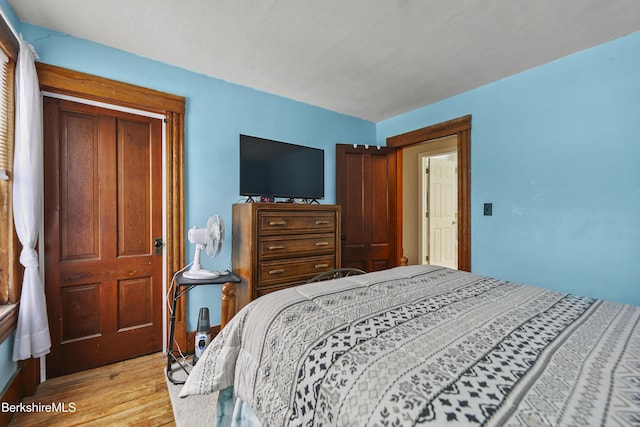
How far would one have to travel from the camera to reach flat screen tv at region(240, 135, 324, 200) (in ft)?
8.59

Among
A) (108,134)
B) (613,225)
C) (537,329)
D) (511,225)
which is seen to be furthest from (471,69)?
(108,134)

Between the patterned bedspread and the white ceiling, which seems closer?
the patterned bedspread

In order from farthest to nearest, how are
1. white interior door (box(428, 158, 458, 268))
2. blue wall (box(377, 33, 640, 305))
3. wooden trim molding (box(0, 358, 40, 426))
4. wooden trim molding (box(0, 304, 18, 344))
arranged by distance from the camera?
white interior door (box(428, 158, 458, 268)) → blue wall (box(377, 33, 640, 305)) → wooden trim molding (box(0, 358, 40, 426)) → wooden trim molding (box(0, 304, 18, 344))

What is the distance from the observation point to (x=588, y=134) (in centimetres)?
208

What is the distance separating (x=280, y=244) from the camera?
244 centimetres

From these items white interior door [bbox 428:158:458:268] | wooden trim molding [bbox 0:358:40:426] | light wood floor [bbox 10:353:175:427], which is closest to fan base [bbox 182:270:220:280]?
light wood floor [bbox 10:353:175:427]

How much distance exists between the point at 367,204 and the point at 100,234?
2.72 meters

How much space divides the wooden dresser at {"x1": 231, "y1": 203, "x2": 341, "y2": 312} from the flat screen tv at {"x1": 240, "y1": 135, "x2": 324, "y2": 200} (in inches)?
12.2

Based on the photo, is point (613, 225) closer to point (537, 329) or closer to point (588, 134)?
point (588, 134)

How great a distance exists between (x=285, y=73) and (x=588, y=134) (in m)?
2.51

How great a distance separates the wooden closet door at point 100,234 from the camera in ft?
6.63

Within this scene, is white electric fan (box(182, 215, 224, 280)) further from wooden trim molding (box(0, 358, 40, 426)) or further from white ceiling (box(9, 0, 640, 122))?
white ceiling (box(9, 0, 640, 122))

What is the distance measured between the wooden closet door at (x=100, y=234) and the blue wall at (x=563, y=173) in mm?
3109

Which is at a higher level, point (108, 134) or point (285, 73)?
point (285, 73)
